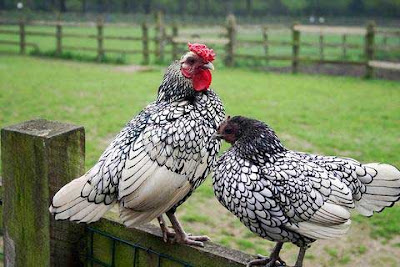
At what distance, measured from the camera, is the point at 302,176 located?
178cm

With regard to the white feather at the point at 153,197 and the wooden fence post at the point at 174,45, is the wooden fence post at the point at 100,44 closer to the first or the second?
the wooden fence post at the point at 174,45

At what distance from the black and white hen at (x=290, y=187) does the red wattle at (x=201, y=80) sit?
35 centimetres

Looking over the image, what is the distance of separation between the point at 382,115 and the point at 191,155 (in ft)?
22.4

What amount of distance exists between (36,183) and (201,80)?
876 mm

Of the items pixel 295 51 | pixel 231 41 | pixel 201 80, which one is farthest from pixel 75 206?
pixel 231 41

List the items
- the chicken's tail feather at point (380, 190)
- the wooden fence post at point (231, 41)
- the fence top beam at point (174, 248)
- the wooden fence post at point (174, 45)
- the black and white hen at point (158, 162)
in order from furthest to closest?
the wooden fence post at point (174, 45)
the wooden fence post at point (231, 41)
the chicken's tail feather at point (380, 190)
the black and white hen at point (158, 162)
the fence top beam at point (174, 248)

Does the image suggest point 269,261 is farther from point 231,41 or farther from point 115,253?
point 231,41

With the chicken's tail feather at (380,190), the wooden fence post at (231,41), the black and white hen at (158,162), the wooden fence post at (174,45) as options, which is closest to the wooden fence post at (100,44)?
the wooden fence post at (174,45)

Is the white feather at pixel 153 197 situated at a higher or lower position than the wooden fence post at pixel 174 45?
lower

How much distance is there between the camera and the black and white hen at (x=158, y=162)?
171 cm

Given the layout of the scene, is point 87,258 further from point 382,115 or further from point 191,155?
point 382,115

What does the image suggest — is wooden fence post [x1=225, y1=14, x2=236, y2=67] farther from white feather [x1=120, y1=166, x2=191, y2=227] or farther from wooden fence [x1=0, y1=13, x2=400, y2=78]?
white feather [x1=120, y1=166, x2=191, y2=227]

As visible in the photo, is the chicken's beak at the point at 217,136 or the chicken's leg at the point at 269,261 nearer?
the chicken's leg at the point at 269,261

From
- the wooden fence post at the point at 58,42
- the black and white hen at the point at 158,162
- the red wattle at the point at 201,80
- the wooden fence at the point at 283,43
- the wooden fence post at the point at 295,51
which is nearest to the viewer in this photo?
the black and white hen at the point at 158,162
